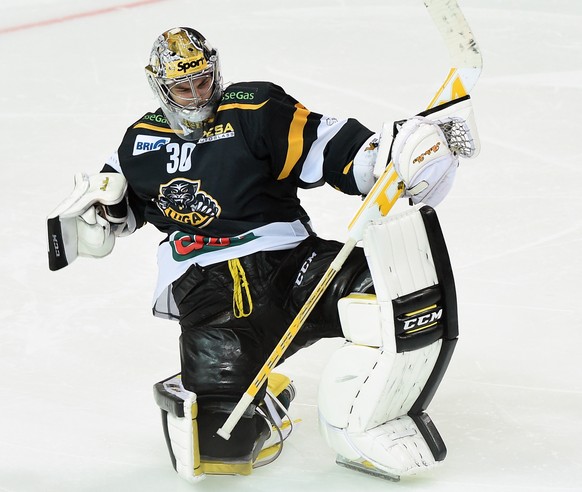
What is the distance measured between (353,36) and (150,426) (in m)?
2.85

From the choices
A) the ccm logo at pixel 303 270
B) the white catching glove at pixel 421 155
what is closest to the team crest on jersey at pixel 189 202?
the ccm logo at pixel 303 270

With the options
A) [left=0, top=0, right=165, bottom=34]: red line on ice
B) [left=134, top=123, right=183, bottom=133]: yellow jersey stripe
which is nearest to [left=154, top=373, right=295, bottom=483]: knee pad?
[left=134, top=123, right=183, bottom=133]: yellow jersey stripe

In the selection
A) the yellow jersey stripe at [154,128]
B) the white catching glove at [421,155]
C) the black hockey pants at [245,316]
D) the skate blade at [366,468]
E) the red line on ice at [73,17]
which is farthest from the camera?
the red line on ice at [73,17]

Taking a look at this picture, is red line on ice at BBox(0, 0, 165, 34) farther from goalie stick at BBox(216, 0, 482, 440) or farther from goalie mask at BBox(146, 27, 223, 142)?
goalie stick at BBox(216, 0, 482, 440)

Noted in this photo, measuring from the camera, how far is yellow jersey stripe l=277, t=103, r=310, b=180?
2748mm

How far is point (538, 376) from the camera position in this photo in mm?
3146

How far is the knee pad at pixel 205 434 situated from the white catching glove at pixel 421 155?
67 cm

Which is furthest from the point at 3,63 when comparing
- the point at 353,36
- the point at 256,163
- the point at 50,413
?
the point at 256,163

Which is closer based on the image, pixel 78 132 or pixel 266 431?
pixel 266 431

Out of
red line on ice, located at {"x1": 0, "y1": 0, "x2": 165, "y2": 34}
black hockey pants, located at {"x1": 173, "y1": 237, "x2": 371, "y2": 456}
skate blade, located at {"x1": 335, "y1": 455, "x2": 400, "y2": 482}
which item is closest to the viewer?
skate blade, located at {"x1": 335, "y1": 455, "x2": 400, "y2": 482}

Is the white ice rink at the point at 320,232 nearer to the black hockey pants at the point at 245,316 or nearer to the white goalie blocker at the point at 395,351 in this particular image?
the white goalie blocker at the point at 395,351

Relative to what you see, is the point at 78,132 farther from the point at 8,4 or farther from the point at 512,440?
the point at 512,440

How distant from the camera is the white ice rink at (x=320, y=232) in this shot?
2.87m

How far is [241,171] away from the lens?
9.06 ft
